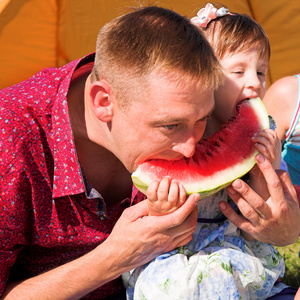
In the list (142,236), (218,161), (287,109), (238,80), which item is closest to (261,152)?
(218,161)

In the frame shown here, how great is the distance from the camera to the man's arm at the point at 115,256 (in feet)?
5.90

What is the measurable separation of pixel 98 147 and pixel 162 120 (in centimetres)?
47

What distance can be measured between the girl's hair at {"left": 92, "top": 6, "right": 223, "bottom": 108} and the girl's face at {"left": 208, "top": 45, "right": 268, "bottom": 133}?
24cm

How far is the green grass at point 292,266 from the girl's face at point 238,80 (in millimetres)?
1325

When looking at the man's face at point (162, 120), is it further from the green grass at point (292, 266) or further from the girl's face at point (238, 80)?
the green grass at point (292, 266)

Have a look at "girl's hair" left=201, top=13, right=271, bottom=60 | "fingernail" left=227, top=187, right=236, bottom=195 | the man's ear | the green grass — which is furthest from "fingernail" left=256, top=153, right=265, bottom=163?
the green grass

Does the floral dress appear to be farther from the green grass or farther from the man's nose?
the green grass

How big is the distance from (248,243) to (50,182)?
2.94 ft

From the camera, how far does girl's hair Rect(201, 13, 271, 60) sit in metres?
2.02

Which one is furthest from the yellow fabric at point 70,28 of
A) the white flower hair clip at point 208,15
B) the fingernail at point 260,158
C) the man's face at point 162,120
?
the fingernail at point 260,158

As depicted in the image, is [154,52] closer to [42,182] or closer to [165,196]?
[165,196]

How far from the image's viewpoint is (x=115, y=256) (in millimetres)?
1854

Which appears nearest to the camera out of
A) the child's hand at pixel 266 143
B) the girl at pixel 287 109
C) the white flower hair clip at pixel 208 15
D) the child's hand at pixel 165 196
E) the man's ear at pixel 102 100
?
the child's hand at pixel 165 196

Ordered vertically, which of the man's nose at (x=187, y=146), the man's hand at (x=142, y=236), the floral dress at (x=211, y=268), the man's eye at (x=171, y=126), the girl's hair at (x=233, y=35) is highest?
the girl's hair at (x=233, y=35)
